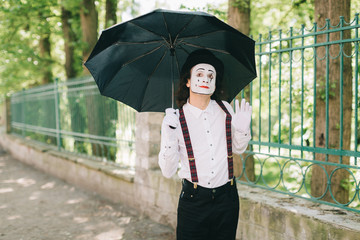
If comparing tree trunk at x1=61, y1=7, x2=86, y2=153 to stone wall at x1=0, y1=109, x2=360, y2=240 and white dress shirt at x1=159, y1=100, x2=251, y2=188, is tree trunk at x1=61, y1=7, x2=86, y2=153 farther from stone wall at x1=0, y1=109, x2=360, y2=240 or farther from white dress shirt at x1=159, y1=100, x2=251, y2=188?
white dress shirt at x1=159, y1=100, x2=251, y2=188

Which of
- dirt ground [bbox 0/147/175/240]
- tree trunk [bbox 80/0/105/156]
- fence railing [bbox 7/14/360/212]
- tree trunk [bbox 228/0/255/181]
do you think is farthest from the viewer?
tree trunk [bbox 80/0/105/156]

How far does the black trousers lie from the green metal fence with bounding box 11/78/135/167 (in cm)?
349

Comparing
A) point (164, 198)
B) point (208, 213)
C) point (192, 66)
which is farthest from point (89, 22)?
point (208, 213)

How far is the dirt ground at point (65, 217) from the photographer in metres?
4.65

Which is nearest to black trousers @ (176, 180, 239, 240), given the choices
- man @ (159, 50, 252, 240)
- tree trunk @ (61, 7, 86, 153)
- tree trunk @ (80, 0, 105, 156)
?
man @ (159, 50, 252, 240)

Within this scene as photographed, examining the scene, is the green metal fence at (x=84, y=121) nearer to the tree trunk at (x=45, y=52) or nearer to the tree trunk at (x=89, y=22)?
the tree trunk at (x=89, y=22)

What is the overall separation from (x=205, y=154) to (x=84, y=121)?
5.68 metres

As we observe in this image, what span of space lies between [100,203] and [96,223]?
3.08 feet

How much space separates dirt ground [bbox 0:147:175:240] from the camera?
15.3 feet

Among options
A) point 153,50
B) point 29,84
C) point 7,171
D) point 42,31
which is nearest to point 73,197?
point 7,171

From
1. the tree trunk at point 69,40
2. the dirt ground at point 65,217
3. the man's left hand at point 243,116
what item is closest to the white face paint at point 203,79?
the man's left hand at point 243,116

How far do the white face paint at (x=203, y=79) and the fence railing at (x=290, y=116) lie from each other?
4.20 feet

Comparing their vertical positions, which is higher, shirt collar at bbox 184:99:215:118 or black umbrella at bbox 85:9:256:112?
black umbrella at bbox 85:9:256:112

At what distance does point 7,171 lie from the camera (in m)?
9.60
